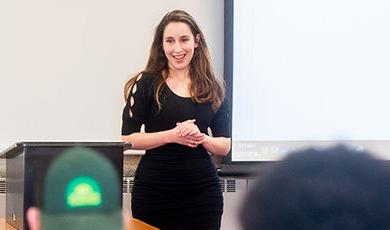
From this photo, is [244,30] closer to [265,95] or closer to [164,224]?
[265,95]

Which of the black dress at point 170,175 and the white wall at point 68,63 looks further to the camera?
the white wall at point 68,63

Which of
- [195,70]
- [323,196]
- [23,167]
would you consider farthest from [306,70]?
[323,196]

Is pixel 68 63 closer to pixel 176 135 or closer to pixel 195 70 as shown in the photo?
pixel 195 70

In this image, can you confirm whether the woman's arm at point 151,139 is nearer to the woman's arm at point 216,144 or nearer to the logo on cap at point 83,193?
the woman's arm at point 216,144

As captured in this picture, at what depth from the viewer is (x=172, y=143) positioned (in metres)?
2.41

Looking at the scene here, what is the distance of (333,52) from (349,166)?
3.15 metres

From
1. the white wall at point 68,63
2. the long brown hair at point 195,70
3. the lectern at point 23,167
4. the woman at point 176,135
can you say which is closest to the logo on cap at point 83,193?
the lectern at point 23,167

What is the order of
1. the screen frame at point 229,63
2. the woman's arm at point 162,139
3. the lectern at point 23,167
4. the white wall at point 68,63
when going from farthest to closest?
the screen frame at point 229,63 → the white wall at point 68,63 → the woman's arm at point 162,139 → the lectern at point 23,167

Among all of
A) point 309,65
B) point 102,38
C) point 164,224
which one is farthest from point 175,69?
point 309,65

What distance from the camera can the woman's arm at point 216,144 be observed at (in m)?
2.43

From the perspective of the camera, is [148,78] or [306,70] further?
[306,70]

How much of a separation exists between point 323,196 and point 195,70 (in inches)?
84.1

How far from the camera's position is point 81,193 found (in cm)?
39

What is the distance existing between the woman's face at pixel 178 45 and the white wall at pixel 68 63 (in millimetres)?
891
